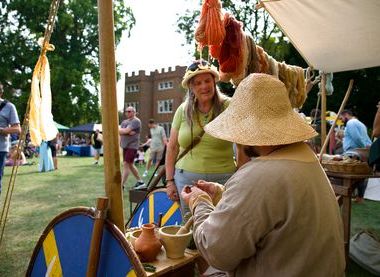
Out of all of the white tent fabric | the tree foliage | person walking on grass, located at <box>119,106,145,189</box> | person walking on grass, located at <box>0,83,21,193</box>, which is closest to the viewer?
the white tent fabric

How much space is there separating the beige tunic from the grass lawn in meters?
2.50

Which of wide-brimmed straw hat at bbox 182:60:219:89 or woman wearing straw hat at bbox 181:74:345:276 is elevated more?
wide-brimmed straw hat at bbox 182:60:219:89

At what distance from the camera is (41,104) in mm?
2455

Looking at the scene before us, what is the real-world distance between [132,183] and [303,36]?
6103 millimetres

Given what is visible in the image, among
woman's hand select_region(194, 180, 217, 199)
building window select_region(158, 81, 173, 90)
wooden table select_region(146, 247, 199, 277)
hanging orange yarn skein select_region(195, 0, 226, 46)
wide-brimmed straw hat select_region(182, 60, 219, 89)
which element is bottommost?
wooden table select_region(146, 247, 199, 277)

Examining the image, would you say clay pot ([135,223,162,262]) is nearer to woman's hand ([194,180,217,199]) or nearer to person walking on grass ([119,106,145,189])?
woman's hand ([194,180,217,199])

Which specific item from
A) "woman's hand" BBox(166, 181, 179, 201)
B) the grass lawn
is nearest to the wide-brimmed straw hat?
"woman's hand" BBox(166, 181, 179, 201)

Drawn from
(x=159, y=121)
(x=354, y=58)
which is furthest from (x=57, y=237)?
(x=159, y=121)

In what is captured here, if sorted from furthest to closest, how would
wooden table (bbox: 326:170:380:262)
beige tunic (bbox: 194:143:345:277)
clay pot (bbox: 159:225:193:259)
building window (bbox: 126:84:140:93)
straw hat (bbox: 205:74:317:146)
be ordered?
building window (bbox: 126:84:140:93) → wooden table (bbox: 326:170:380:262) → clay pot (bbox: 159:225:193:259) → straw hat (bbox: 205:74:317:146) → beige tunic (bbox: 194:143:345:277)

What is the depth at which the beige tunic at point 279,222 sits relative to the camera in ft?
3.81

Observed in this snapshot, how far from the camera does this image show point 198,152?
2.45 m

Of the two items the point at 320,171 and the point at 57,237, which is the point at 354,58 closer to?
the point at 320,171

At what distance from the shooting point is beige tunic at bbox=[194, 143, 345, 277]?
1161mm

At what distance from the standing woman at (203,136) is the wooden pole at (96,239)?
2.96ft
